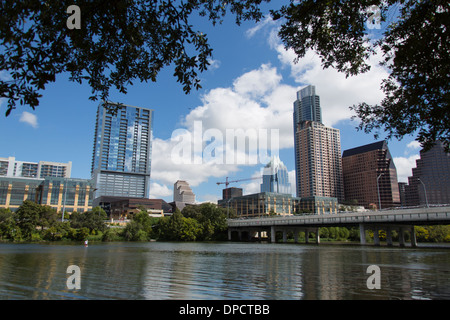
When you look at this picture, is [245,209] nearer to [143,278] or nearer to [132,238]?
[132,238]

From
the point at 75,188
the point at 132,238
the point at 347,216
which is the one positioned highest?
the point at 75,188

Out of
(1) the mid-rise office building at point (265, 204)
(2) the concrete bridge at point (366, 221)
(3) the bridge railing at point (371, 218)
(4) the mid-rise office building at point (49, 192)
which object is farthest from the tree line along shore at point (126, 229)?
(1) the mid-rise office building at point (265, 204)

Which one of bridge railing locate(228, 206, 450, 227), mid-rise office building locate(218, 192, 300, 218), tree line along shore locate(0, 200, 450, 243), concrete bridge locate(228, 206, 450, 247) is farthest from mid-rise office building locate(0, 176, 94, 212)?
bridge railing locate(228, 206, 450, 227)

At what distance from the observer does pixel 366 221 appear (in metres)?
73.8

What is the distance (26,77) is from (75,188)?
6219 inches

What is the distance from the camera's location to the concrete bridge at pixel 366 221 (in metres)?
63.1

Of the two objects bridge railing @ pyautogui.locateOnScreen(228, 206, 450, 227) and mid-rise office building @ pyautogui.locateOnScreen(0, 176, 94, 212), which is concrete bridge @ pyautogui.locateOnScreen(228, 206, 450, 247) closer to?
bridge railing @ pyautogui.locateOnScreen(228, 206, 450, 227)

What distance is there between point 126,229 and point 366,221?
62898 millimetres

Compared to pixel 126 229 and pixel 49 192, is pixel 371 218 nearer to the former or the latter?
pixel 126 229

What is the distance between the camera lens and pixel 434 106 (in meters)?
10.5

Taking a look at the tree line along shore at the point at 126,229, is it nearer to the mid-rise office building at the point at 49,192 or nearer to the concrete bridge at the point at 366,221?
the concrete bridge at the point at 366,221

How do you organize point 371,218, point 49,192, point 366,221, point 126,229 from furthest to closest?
point 49,192 → point 126,229 → point 366,221 → point 371,218

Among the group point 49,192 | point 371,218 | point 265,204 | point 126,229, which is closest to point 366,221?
point 371,218
